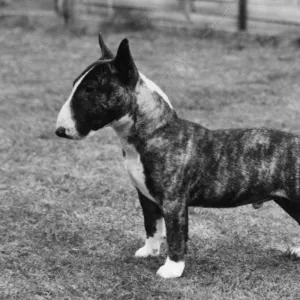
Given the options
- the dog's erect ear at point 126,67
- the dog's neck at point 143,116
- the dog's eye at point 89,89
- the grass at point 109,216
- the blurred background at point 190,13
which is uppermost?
the dog's erect ear at point 126,67

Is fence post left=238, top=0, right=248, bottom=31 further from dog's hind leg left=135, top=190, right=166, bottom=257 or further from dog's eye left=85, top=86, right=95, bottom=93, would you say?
dog's eye left=85, top=86, right=95, bottom=93

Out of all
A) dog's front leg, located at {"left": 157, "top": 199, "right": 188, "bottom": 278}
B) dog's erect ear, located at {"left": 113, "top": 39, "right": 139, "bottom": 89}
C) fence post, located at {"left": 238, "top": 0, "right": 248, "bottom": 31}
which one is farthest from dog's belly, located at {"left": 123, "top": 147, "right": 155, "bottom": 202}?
fence post, located at {"left": 238, "top": 0, "right": 248, "bottom": 31}

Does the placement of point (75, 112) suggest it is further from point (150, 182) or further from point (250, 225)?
point (250, 225)

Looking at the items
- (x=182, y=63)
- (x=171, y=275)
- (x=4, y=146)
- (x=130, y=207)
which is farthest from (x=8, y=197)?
(x=182, y=63)

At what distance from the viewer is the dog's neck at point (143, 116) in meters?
3.93

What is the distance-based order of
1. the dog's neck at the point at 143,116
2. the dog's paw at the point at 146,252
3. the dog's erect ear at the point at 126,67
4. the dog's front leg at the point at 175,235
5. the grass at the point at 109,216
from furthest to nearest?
the dog's paw at the point at 146,252, the grass at the point at 109,216, the dog's front leg at the point at 175,235, the dog's neck at the point at 143,116, the dog's erect ear at the point at 126,67

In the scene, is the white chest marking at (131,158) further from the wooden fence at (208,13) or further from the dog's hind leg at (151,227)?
the wooden fence at (208,13)

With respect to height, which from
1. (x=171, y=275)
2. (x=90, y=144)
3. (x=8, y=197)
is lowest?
(x=90, y=144)

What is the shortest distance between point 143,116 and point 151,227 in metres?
0.91

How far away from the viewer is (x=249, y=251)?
478cm

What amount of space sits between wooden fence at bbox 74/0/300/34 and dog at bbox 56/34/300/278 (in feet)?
31.3

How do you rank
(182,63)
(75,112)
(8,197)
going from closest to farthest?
(75,112)
(8,197)
(182,63)

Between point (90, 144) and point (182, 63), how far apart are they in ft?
15.7

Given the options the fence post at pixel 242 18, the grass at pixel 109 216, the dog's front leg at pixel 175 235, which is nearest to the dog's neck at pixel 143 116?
the dog's front leg at pixel 175 235
